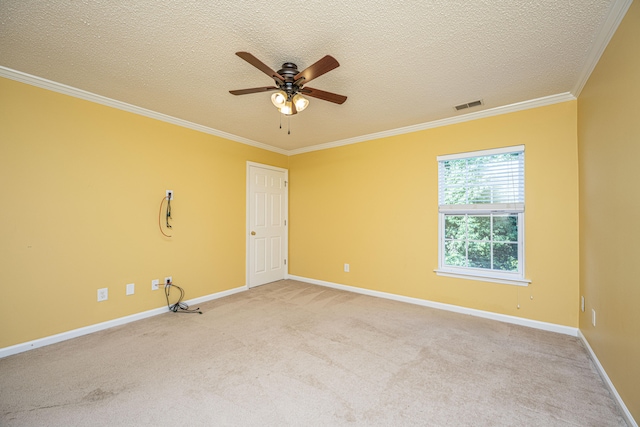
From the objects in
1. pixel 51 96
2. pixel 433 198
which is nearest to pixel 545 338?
pixel 433 198

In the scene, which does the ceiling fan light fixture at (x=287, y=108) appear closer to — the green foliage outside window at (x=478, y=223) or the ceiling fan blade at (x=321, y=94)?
the ceiling fan blade at (x=321, y=94)

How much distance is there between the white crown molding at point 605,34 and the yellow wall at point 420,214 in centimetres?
62

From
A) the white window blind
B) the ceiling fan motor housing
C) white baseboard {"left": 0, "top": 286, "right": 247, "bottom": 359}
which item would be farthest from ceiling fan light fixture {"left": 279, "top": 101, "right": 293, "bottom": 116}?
white baseboard {"left": 0, "top": 286, "right": 247, "bottom": 359}

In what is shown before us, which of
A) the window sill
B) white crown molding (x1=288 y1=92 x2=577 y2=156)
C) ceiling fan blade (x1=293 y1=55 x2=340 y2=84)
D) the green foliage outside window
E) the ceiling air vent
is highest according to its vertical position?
the ceiling air vent

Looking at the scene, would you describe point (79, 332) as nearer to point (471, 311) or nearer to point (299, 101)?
point (299, 101)

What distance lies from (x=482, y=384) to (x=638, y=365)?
843mm

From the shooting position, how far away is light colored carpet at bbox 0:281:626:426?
62.5 inches

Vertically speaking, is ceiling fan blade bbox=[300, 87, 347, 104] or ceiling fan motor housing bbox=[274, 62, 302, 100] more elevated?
ceiling fan motor housing bbox=[274, 62, 302, 100]

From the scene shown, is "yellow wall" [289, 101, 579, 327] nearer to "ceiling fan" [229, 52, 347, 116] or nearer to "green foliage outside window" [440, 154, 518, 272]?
"green foliage outside window" [440, 154, 518, 272]

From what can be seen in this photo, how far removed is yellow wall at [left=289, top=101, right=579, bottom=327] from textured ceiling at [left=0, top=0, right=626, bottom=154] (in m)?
0.46

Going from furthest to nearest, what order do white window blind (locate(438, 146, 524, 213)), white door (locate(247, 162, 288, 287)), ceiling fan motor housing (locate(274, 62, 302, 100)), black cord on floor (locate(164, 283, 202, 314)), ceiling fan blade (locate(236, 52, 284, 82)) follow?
1. white door (locate(247, 162, 288, 287))
2. black cord on floor (locate(164, 283, 202, 314))
3. white window blind (locate(438, 146, 524, 213))
4. ceiling fan motor housing (locate(274, 62, 302, 100))
5. ceiling fan blade (locate(236, 52, 284, 82))

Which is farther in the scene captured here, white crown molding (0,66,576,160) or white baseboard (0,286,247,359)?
white crown molding (0,66,576,160)

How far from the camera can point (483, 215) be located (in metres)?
3.17

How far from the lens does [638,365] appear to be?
143 centimetres
